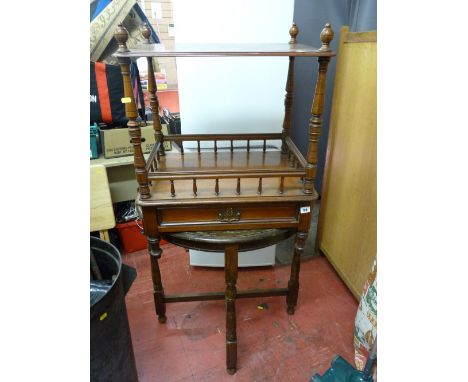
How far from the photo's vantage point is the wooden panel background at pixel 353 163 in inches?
56.5

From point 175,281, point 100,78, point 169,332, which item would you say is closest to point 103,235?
point 175,281

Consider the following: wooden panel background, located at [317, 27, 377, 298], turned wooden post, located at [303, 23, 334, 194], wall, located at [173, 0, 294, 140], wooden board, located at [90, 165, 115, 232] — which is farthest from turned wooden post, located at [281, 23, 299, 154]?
wooden board, located at [90, 165, 115, 232]

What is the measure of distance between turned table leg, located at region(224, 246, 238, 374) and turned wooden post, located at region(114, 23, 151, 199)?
0.37 m

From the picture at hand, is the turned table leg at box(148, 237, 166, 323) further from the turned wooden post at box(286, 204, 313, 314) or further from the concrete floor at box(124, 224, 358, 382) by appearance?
the turned wooden post at box(286, 204, 313, 314)

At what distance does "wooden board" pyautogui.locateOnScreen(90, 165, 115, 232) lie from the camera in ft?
5.86

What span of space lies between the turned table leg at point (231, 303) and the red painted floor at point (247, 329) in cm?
8

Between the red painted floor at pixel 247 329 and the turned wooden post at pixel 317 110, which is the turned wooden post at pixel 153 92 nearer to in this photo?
the turned wooden post at pixel 317 110

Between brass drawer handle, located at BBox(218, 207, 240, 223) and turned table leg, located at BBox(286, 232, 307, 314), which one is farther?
turned table leg, located at BBox(286, 232, 307, 314)

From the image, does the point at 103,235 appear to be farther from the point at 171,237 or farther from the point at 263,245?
the point at 263,245

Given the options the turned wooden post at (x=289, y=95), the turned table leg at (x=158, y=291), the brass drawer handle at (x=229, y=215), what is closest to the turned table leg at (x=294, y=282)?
the brass drawer handle at (x=229, y=215)

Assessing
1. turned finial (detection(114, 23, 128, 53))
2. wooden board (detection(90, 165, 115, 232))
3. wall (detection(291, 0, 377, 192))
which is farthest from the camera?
→ wall (detection(291, 0, 377, 192))

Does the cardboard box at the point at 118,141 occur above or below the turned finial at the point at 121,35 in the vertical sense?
below

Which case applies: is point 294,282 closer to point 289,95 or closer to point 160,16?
point 289,95

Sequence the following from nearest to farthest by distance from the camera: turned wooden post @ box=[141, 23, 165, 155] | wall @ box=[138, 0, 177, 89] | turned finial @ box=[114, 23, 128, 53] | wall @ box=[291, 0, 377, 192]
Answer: turned finial @ box=[114, 23, 128, 53], turned wooden post @ box=[141, 23, 165, 155], wall @ box=[291, 0, 377, 192], wall @ box=[138, 0, 177, 89]
